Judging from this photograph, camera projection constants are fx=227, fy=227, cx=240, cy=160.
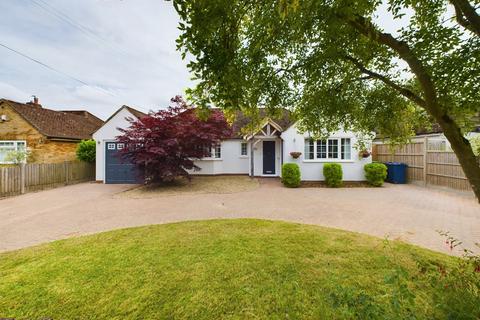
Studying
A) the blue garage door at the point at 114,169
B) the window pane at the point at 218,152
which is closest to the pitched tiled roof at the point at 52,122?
the blue garage door at the point at 114,169

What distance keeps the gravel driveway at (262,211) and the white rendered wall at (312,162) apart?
241 centimetres

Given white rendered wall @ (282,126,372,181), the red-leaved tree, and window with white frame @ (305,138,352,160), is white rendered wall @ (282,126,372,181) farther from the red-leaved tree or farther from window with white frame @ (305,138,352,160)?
the red-leaved tree

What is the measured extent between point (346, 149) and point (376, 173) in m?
2.11

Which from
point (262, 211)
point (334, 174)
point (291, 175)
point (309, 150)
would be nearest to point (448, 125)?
point (262, 211)

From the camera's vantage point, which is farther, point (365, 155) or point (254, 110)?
point (365, 155)

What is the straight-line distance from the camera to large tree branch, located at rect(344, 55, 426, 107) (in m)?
2.66

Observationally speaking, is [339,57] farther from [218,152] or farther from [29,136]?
[29,136]

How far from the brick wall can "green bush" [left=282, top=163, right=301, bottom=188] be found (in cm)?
1625

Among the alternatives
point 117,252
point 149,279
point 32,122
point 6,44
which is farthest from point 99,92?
point 149,279

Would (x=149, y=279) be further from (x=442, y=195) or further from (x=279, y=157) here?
(x=279, y=157)

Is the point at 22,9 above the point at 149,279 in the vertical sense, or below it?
above

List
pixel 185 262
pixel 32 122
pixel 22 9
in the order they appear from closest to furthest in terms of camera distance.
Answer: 1. pixel 185 262
2. pixel 22 9
3. pixel 32 122

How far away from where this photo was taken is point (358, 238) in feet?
16.8

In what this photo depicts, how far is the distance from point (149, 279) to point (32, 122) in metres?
18.6
